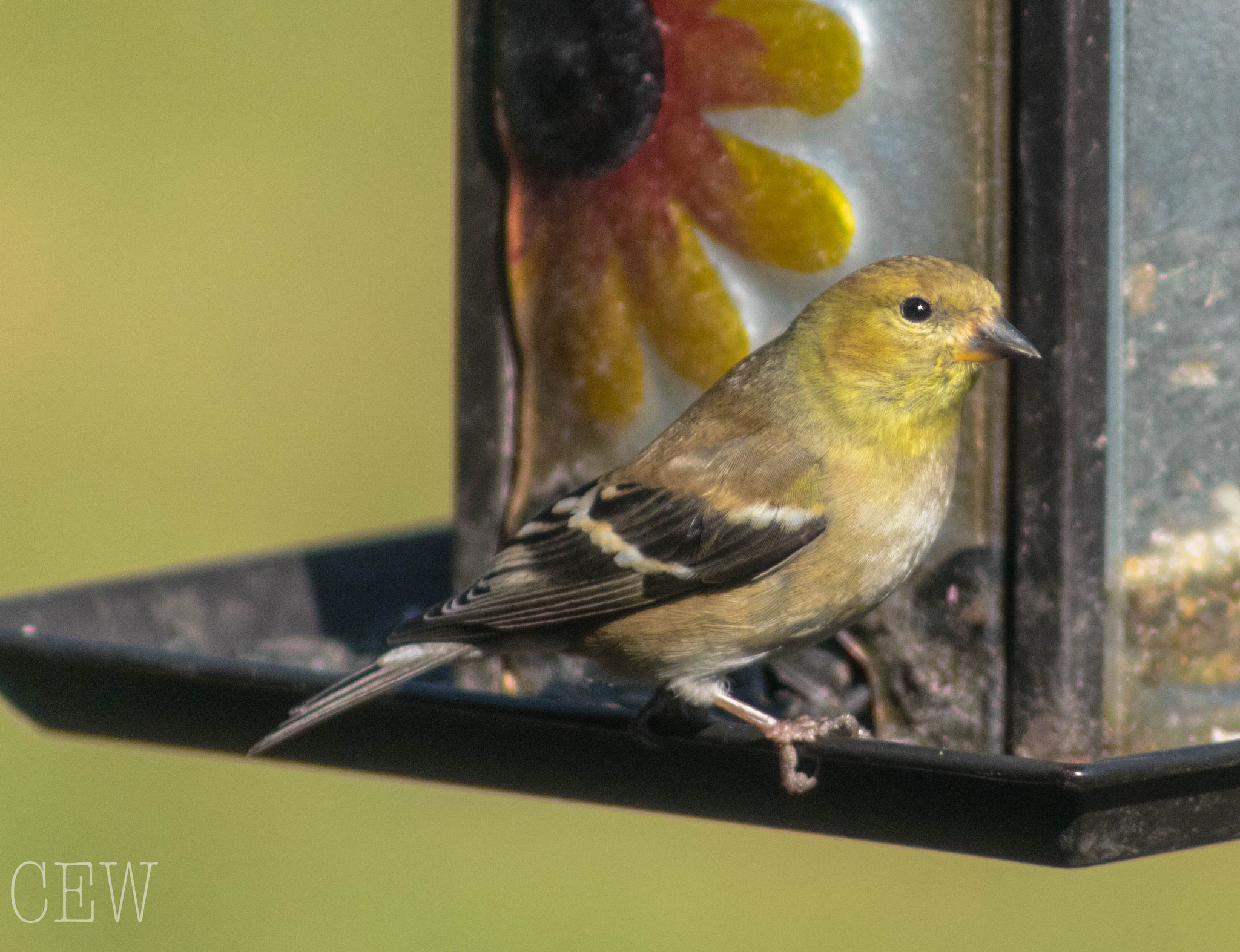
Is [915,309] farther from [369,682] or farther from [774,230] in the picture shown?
[369,682]

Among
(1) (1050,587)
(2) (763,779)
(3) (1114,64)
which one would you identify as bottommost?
(2) (763,779)

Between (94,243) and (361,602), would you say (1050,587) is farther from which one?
(94,243)

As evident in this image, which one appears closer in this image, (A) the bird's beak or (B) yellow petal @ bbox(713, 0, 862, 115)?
(A) the bird's beak

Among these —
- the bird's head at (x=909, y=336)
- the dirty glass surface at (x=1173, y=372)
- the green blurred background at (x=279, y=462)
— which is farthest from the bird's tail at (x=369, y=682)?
the dirty glass surface at (x=1173, y=372)

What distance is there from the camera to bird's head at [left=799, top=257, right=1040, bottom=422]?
3.23 metres

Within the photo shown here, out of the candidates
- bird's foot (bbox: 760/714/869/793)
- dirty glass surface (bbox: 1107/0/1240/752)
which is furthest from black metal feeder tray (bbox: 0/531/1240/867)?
dirty glass surface (bbox: 1107/0/1240/752)

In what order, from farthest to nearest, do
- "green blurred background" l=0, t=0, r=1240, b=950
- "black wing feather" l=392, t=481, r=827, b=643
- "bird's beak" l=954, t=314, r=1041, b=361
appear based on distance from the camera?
"green blurred background" l=0, t=0, r=1240, b=950
"black wing feather" l=392, t=481, r=827, b=643
"bird's beak" l=954, t=314, r=1041, b=361

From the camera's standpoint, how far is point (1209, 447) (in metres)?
3.48

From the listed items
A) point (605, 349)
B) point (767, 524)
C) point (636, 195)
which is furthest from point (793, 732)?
point (636, 195)

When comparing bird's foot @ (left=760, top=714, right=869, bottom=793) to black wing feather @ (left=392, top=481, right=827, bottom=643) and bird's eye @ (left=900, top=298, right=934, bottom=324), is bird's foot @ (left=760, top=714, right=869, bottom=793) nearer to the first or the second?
black wing feather @ (left=392, top=481, right=827, bottom=643)

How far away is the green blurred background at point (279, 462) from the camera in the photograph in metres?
6.48

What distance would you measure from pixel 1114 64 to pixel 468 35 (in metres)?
1.64

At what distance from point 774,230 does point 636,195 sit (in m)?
0.37

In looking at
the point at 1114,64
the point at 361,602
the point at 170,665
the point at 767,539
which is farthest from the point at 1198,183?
the point at 361,602
